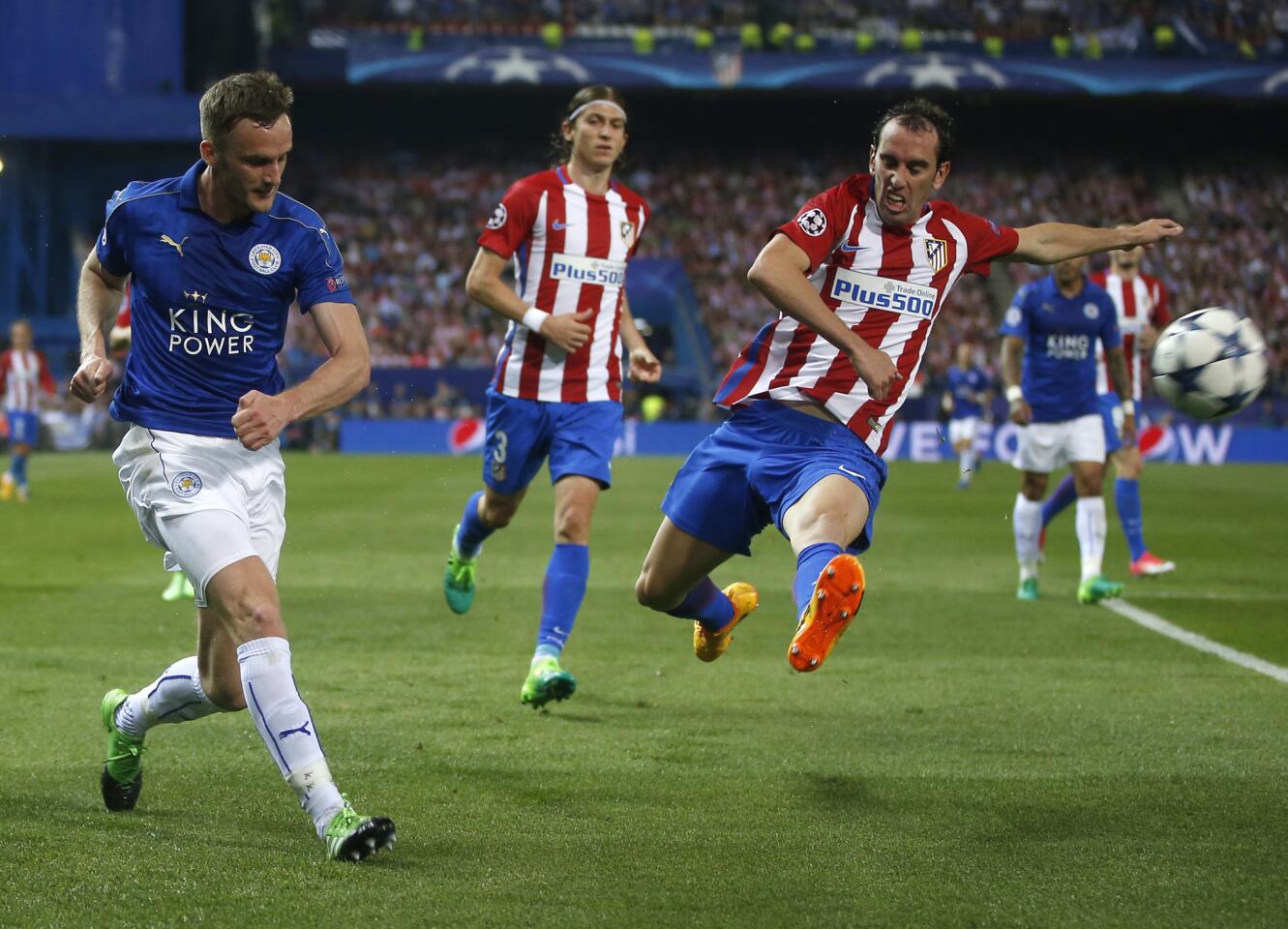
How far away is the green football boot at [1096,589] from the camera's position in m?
9.80

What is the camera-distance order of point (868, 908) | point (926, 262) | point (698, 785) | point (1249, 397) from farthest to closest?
point (1249, 397) < point (926, 262) < point (698, 785) < point (868, 908)

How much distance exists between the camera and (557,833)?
4.18m

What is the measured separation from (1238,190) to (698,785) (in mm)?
38714

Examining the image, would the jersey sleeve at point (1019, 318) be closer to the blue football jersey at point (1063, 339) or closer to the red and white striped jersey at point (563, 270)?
the blue football jersey at point (1063, 339)

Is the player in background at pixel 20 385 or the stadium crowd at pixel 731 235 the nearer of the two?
the player in background at pixel 20 385

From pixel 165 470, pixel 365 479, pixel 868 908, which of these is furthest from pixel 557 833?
pixel 365 479

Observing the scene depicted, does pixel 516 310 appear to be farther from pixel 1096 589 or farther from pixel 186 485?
pixel 1096 589

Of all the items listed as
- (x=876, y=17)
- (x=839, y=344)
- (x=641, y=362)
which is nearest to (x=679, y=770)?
(x=839, y=344)

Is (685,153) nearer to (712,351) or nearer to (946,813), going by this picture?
(712,351)

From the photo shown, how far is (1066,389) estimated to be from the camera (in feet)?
33.2

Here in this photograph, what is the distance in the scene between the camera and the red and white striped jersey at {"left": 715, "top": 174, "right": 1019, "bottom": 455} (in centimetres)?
510

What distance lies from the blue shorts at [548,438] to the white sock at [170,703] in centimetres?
249

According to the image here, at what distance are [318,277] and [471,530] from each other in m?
3.42

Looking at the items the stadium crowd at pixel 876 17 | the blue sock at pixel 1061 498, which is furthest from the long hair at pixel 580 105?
the stadium crowd at pixel 876 17
